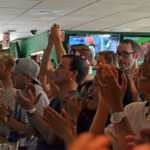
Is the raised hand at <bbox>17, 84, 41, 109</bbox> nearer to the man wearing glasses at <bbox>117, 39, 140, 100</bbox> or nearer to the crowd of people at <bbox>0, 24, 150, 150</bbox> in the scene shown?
the crowd of people at <bbox>0, 24, 150, 150</bbox>

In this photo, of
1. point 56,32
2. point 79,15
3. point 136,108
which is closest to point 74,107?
point 136,108

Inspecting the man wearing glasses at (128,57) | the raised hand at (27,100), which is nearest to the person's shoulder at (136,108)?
the raised hand at (27,100)

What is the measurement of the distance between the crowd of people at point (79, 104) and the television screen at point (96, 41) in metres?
3.73

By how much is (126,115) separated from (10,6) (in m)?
5.34

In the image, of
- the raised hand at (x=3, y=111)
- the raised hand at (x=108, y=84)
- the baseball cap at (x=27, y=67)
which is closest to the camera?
the raised hand at (x=108, y=84)

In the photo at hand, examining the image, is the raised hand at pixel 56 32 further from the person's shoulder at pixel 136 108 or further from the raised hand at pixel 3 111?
the person's shoulder at pixel 136 108

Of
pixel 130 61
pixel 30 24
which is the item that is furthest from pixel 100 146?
pixel 30 24

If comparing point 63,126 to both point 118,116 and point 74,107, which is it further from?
point 118,116

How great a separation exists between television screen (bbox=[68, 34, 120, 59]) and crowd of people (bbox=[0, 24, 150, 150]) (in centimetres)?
373

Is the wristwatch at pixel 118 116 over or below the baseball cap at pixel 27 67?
below

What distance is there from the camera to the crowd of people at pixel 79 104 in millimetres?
1386

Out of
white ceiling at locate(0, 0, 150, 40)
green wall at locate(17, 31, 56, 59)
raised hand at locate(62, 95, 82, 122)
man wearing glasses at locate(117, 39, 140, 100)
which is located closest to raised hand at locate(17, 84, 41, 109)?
raised hand at locate(62, 95, 82, 122)

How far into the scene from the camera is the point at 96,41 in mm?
7586

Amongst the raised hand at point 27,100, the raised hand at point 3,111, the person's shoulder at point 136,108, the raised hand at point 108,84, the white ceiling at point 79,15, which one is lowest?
the raised hand at point 3,111
